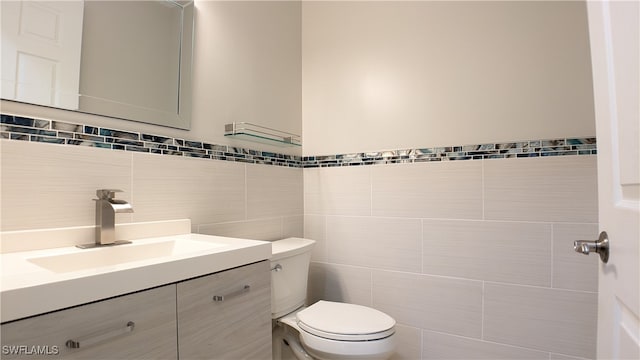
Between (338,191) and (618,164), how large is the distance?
57.6 inches

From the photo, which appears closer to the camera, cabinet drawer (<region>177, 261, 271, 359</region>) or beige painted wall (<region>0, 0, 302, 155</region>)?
cabinet drawer (<region>177, 261, 271, 359</region>)

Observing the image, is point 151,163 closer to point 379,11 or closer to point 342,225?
point 342,225

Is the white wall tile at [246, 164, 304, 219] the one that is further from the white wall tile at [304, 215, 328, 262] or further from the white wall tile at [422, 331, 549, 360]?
the white wall tile at [422, 331, 549, 360]

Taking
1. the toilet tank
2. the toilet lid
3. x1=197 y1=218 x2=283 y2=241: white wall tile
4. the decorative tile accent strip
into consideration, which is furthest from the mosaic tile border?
the toilet lid

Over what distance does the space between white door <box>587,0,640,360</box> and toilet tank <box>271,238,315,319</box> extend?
3.58 ft

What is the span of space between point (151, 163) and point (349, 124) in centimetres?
112

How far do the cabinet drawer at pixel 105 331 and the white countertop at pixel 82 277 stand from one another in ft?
0.06

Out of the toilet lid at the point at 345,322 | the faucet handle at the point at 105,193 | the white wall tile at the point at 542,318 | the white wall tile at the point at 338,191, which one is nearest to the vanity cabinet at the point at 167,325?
the toilet lid at the point at 345,322

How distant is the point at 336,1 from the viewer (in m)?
2.08

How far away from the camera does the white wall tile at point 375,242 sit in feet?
5.97

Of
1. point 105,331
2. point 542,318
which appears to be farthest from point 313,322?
point 542,318

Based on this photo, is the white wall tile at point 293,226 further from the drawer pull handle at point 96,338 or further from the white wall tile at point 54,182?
the drawer pull handle at point 96,338

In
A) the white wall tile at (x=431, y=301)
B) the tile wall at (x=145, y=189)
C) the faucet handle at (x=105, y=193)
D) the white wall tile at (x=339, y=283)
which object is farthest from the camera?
the white wall tile at (x=339, y=283)

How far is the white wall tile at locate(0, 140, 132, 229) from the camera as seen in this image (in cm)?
95
